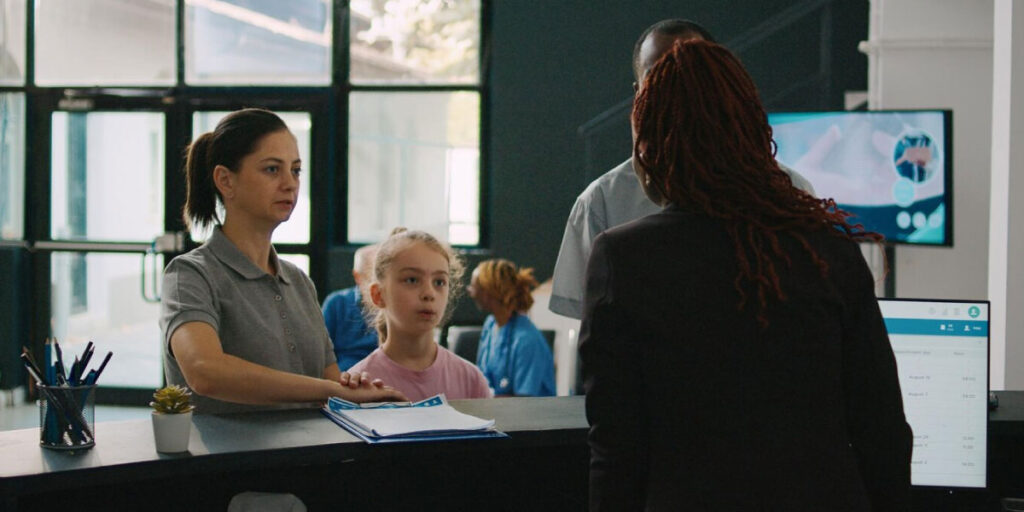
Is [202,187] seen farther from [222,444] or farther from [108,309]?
[108,309]

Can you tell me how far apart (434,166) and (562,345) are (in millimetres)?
1449

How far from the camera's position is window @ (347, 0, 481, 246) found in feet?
20.0

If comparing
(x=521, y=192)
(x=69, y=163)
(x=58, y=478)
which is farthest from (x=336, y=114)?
(x=58, y=478)

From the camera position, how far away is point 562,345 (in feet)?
18.0

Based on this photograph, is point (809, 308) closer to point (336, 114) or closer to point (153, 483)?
point (153, 483)

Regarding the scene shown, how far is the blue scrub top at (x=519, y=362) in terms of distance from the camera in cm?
370

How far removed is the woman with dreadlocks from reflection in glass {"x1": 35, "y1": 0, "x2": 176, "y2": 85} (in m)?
5.74

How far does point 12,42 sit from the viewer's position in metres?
6.43

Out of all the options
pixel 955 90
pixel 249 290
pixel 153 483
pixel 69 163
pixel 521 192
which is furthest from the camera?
pixel 69 163

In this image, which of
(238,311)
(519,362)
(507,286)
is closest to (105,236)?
(507,286)

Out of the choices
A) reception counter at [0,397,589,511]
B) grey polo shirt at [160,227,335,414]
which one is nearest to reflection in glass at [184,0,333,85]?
grey polo shirt at [160,227,335,414]

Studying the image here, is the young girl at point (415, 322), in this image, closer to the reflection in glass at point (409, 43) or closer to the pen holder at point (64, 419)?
the pen holder at point (64, 419)

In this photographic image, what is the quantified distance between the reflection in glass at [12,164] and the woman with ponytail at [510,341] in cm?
379

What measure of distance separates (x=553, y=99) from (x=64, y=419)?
4.70 m
